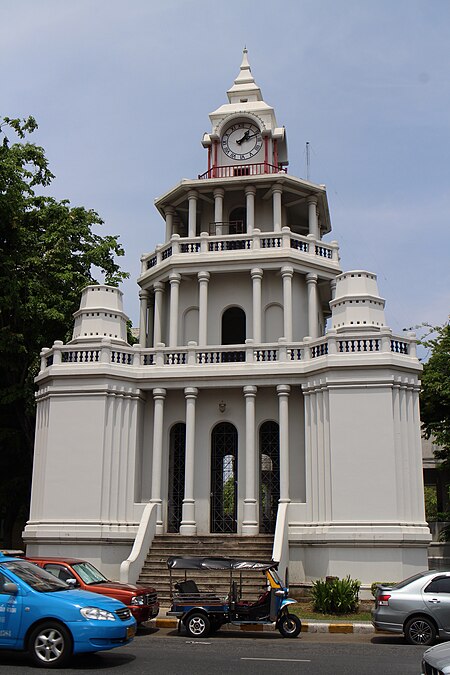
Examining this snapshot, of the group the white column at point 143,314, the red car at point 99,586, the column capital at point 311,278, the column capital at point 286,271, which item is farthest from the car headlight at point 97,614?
the white column at point 143,314

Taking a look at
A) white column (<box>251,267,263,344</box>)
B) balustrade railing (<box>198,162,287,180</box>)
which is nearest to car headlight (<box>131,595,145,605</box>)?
white column (<box>251,267,263,344</box>)

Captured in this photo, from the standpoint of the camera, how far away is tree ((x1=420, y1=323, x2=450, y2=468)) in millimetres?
29750

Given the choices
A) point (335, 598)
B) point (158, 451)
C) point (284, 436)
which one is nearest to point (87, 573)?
point (335, 598)

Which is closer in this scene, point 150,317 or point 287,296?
point 287,296

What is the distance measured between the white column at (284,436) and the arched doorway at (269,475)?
115 centimetres

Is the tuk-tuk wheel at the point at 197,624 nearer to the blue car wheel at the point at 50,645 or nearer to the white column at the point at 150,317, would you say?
the blue car wheel at the point at 50,645

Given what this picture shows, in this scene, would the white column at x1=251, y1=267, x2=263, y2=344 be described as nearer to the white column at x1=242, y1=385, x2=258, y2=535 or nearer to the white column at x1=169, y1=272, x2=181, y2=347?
the white column at x1=169, y1=272, x2=181, y2=347

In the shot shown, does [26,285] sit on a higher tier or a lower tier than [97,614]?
higher

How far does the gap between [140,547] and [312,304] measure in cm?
1115

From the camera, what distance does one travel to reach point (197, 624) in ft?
51.2

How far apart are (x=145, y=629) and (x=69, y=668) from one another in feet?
20.0

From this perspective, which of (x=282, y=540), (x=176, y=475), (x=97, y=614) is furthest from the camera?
(x=176, y=475)

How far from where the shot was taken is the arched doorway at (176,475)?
990 inches

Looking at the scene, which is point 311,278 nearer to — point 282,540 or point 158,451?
point 158,451
